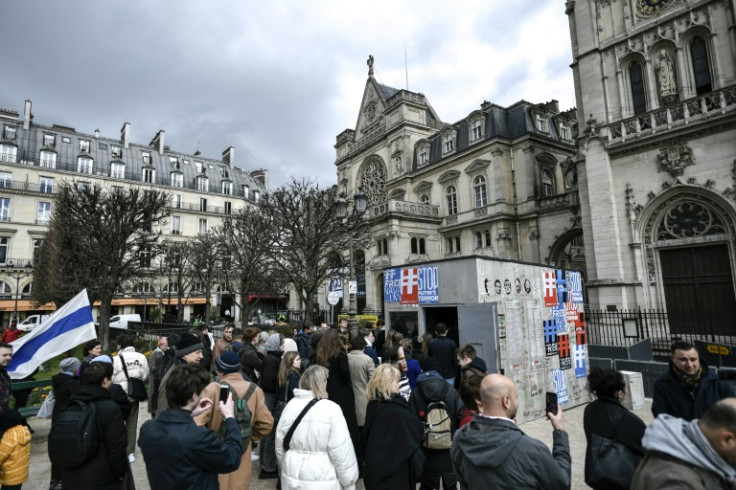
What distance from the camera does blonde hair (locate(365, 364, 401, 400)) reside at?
373cm

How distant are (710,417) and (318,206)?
1876 cm

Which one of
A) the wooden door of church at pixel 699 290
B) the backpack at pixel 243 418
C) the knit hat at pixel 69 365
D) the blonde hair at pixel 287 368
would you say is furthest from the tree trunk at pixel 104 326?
the wooden door of church at pixel 699 290

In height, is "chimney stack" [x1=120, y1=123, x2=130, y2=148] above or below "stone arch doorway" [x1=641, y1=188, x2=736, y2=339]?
above

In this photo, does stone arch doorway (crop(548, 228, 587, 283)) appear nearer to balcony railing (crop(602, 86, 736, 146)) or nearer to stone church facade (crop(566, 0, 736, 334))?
stone church facade (crop(566, 0, 736, 334))

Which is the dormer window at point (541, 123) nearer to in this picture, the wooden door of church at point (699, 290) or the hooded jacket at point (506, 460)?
the wooden door of church at point (699, 290)

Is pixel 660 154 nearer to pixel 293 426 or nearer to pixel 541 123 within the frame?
pixel 541 123

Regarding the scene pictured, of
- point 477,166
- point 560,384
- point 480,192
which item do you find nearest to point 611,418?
point 560,384

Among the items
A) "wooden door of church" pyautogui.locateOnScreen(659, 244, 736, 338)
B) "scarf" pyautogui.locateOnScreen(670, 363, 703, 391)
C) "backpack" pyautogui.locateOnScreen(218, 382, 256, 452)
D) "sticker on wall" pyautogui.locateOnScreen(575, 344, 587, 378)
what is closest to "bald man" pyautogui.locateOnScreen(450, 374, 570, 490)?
"backpack" pyautogui.locateOnScreen(218, 382, 256, 452)

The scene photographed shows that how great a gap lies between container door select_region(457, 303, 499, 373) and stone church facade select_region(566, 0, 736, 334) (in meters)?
12.2

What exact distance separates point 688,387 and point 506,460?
2937 millimetres

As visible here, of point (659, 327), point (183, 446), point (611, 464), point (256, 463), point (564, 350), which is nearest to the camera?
point (183, 446)

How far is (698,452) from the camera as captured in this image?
194 centimetres

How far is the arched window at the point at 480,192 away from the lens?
29.2 m

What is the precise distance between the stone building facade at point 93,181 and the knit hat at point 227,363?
3063 centimetres
